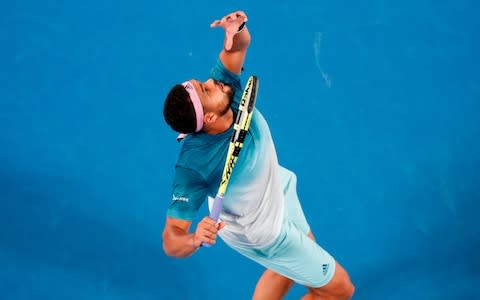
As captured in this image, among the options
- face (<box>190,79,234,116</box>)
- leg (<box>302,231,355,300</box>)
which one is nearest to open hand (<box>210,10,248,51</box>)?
face (<box>190,79,234,116</box>)

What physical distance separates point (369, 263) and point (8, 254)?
7.63 ft

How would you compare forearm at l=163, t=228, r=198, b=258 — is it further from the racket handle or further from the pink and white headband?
the pink and white headband

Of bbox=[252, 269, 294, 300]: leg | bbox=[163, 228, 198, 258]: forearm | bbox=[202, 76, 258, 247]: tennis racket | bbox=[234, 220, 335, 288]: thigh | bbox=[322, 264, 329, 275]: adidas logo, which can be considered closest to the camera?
bbox=[163, 228, 198, 258]: forearm

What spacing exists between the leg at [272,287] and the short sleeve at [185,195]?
1.02 m

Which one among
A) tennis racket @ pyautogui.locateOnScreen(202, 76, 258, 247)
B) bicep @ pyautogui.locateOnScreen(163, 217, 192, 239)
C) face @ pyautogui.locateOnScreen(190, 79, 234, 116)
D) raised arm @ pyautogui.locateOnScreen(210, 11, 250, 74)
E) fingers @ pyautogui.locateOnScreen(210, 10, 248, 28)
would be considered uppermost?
fingers @ pyautogui.locateOnScreen(210, 10, 248, 28)

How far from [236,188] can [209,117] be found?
39 centimetres

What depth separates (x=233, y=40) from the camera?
366 cm

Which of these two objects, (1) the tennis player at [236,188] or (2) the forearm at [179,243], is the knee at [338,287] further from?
(2) the forearm at [179,243]

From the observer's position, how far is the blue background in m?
5.05

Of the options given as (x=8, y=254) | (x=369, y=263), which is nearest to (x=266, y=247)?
(x=369, y=263)

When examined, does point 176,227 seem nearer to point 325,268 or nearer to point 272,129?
point 325,268

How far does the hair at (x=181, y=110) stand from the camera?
3340 mm

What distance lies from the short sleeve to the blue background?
1696 millimetres

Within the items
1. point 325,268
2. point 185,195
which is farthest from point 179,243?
point 325,268
